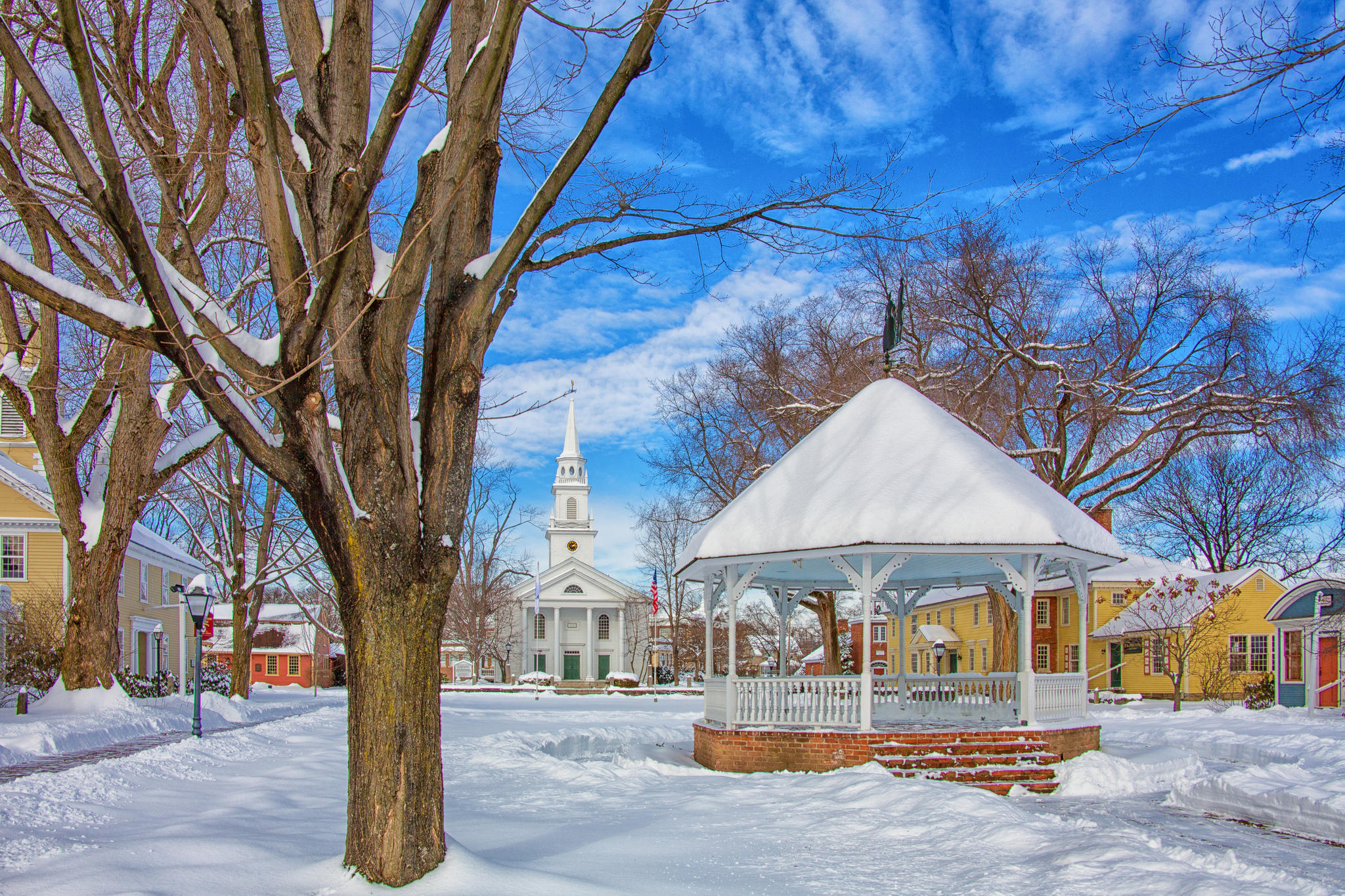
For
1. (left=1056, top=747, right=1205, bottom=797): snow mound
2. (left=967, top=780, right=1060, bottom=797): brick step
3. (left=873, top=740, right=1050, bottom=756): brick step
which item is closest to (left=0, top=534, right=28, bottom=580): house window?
(left=873, top=740, right=1050, bottom=756): brick step

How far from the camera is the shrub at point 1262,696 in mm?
26953

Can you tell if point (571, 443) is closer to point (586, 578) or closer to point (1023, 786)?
point (586, 578)

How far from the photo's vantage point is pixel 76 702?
1554cm

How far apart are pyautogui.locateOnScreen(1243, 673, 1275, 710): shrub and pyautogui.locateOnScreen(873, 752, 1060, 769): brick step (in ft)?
59.0

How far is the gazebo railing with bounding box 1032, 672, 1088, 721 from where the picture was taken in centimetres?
1346

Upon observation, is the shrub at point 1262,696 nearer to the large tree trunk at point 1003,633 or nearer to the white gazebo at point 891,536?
the large tree trunk at point 1003,633

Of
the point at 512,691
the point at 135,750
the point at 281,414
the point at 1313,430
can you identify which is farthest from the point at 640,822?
the point at 512,691

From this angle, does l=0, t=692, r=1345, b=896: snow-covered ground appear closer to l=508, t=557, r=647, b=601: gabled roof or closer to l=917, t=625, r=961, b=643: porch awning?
l=917, t=625, r=961, b=643: porch awning

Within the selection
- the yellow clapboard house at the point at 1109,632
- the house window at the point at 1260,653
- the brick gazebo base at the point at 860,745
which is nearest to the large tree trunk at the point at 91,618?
the brick gazebo base at the point at 860,745

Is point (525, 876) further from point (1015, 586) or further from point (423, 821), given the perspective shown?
point (1015, 586)

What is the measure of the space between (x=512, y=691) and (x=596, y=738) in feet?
81.0

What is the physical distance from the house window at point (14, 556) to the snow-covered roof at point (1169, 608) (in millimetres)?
32794

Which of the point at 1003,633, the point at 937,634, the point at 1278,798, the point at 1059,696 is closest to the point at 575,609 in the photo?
the point at 937,634

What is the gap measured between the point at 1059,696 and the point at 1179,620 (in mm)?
20111
